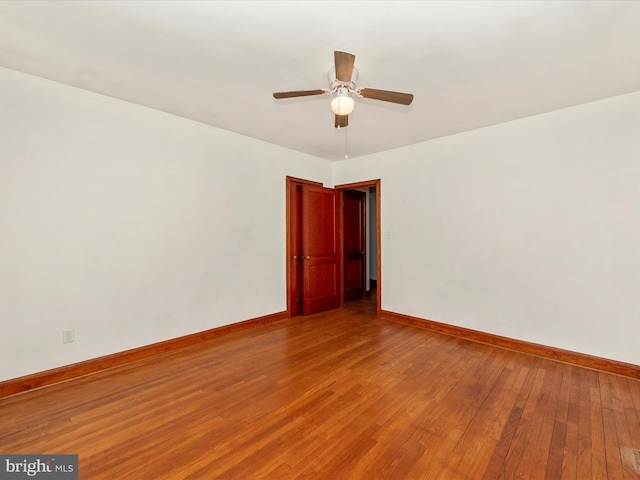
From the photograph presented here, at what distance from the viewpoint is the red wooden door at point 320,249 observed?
4.69 meters

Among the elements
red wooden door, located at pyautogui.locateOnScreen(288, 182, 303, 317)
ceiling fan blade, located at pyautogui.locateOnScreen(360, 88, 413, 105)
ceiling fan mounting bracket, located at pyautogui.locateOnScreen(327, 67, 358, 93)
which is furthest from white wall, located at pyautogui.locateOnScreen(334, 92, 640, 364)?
ceiling fan mounting bracket, located at pyautogui.locateOnScreen(327, 67, 358, 93)

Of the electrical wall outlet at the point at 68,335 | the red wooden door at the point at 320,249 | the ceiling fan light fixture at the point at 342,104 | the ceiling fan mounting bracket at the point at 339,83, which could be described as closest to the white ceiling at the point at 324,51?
the ceiling fan mounting bracket at the point at 339,83

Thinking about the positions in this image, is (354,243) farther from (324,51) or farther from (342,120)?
(324,51)

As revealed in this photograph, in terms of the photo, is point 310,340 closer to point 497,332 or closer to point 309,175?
point 497,332

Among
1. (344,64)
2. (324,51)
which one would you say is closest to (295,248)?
(324,51)

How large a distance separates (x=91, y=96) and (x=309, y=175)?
9.69ft

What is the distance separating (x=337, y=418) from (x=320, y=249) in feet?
10.1

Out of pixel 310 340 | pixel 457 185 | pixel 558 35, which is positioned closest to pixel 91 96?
pixel 310 340

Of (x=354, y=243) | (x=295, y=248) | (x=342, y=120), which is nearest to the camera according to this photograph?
(x=342, y=120)

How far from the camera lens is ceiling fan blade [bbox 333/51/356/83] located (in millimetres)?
1731

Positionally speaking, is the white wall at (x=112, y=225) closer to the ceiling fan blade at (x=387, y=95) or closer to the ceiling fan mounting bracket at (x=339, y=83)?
the ceiling fan mounting bracket at (x=339, y=83)

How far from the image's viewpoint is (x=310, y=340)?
3562 millimetres

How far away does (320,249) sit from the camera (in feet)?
16.1

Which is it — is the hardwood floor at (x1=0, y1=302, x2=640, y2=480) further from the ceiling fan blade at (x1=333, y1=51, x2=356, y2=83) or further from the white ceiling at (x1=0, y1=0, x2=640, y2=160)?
the white ceiling at (x1=0, y1=0, x2=640, y2=160)
